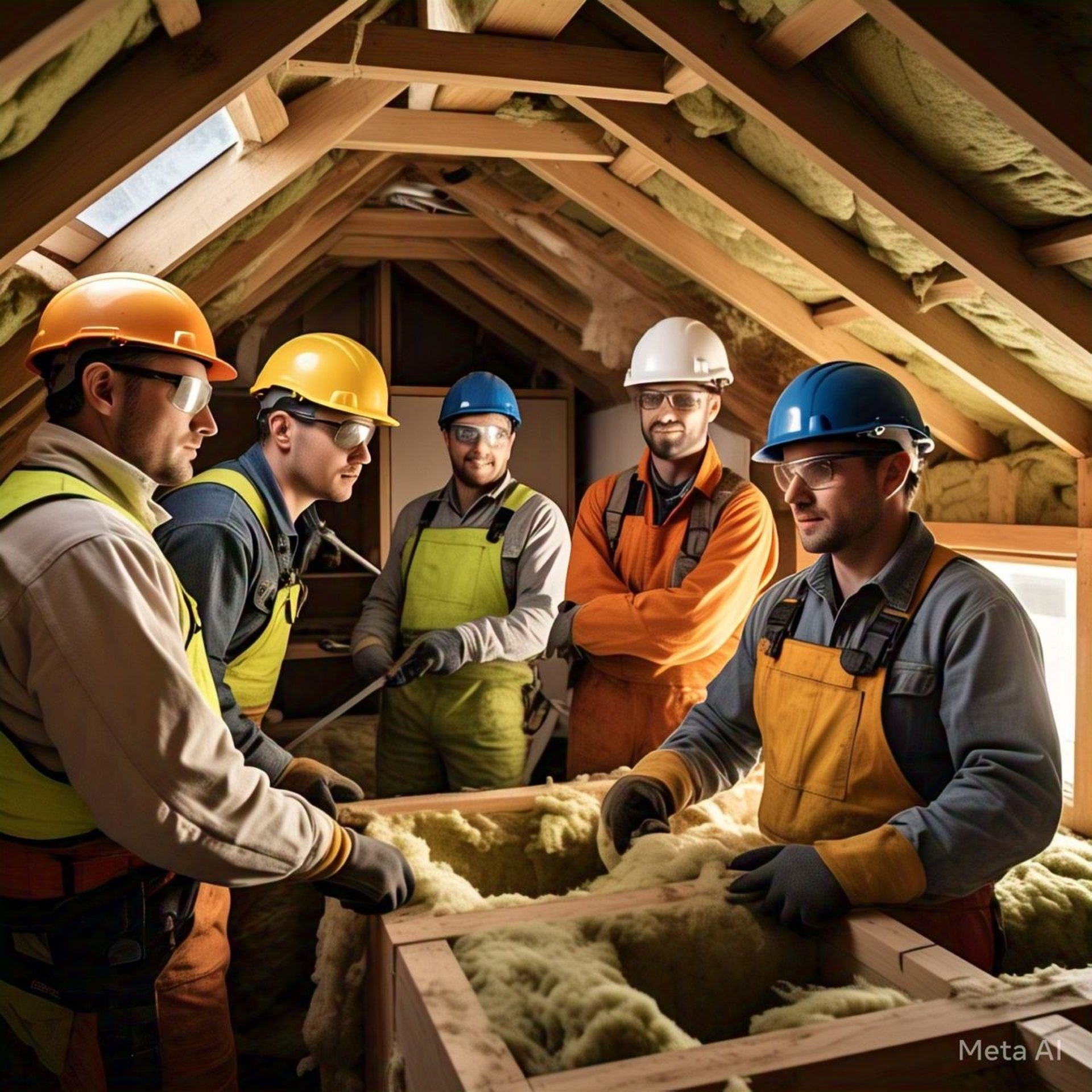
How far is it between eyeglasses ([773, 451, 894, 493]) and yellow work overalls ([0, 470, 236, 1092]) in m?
1.02

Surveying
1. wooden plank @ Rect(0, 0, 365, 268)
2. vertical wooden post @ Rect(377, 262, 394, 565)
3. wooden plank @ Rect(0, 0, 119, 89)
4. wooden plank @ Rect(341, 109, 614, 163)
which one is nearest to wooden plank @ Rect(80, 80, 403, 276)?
wooden plank @ Rect(341, 109, 614, 163)

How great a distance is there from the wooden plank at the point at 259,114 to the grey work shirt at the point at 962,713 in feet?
5.25

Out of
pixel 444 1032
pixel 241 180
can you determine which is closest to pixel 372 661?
pixel 241 180

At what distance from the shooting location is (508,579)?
2.80m

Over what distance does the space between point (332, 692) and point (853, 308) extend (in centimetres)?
361

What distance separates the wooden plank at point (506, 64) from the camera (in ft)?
7.03

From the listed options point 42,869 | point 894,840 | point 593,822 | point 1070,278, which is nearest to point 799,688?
point 894,840

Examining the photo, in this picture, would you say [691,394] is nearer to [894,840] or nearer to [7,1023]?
[894,840]

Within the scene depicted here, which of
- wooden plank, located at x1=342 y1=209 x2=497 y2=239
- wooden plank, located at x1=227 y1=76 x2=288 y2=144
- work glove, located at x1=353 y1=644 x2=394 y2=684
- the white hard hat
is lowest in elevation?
work glove, located at x1=353 y1=644 x2=394 y2=684

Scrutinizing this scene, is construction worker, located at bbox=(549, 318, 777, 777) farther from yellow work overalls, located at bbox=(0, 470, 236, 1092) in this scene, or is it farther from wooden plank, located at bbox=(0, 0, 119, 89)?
wooden plank, located at bbox=(0, 0, 119, 89)

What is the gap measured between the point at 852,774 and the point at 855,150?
3.89 feet

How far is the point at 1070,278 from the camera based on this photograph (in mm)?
1931

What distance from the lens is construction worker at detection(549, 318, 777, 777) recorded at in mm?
2451

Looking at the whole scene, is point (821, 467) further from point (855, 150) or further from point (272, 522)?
point (272, 522)
